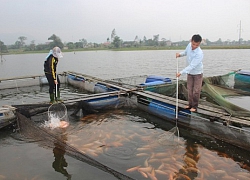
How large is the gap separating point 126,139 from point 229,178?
2919 mm

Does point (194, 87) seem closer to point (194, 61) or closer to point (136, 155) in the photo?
point (194, 61)

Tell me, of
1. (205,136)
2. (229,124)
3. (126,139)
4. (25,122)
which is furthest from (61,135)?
(229,124)

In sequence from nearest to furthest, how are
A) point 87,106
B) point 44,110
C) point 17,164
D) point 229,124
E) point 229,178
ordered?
point 229,178
point 17,164
point 229,124
point 44,110
point 87,106

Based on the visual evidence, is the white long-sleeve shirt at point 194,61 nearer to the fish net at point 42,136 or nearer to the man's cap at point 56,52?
the fish net at point 42,136

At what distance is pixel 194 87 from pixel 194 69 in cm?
57

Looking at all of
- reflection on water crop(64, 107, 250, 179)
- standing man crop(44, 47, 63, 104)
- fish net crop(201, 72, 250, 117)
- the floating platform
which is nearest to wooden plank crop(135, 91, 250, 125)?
the floating platform

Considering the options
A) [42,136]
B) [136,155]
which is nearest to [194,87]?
A: [136,155]

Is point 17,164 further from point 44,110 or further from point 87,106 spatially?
point 87,106

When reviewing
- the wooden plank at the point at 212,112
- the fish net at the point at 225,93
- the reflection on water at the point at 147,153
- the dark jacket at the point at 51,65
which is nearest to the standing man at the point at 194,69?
the wooden plank at the point at 212,112

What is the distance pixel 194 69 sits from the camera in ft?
20.7

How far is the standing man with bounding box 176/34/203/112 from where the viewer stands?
19.4ft

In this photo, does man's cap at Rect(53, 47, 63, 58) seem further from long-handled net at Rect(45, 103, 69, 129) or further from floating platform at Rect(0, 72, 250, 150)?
long-handled net at Rect(45, 103, 69, 129)

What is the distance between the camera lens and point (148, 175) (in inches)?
185

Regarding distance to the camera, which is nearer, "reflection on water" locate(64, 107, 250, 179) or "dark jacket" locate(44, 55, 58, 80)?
"reflection on water" locate(64, 107, 250, 179)
